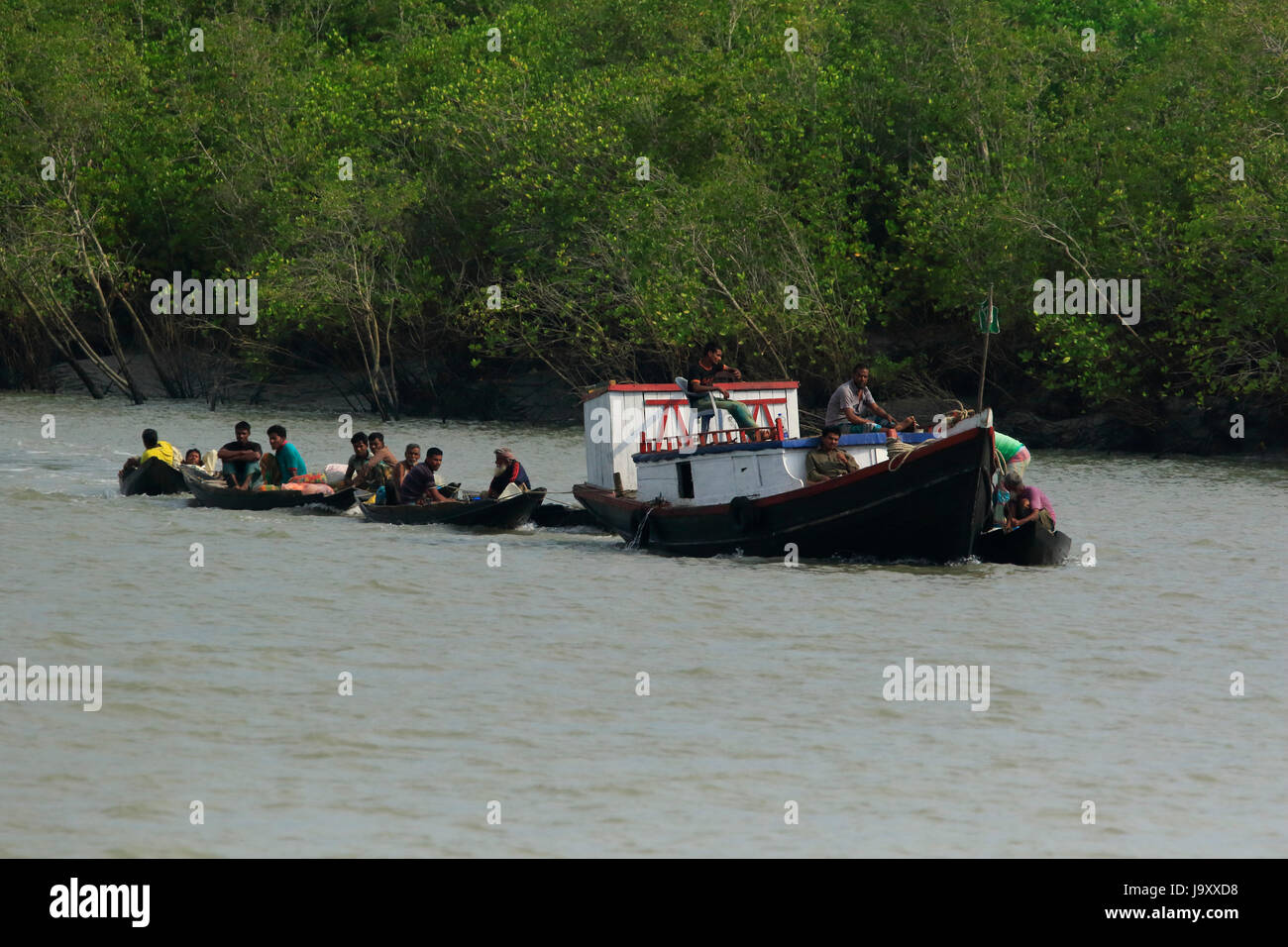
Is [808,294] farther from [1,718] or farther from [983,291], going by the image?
[1,718]

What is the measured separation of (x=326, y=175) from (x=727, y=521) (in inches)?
1210

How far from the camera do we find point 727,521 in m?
19.2

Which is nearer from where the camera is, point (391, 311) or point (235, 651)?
point (235, 651)

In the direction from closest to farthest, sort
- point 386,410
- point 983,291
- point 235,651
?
point 235,651 < point 983,291 < point 386,410

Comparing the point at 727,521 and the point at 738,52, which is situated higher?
the point at 738,52

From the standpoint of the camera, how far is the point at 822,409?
134 feet

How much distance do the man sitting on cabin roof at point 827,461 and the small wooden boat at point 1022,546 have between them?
1689 mm

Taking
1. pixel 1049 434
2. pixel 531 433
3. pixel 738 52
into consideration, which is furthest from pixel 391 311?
pixel 1049 434

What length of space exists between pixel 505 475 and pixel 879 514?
5.88 metres

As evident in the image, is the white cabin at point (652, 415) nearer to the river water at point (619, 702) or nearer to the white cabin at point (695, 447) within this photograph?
the white cabin at point (695, 447)

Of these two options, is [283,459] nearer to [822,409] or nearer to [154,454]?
[154,454]

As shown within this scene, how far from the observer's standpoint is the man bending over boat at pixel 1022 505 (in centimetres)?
1864
